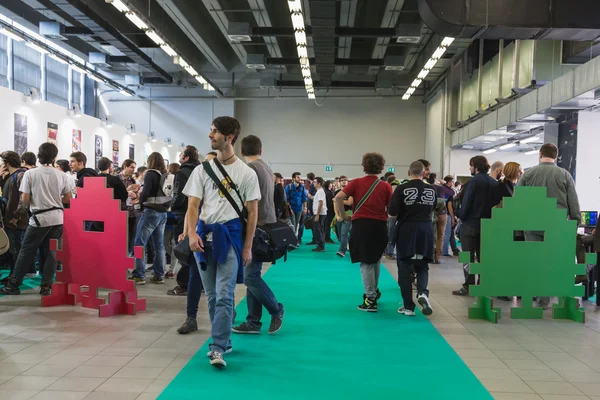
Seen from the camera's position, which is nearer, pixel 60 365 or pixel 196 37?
pixel 60 365

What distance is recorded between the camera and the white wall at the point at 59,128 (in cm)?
895

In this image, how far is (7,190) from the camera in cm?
603

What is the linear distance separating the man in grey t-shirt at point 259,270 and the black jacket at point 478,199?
8.37ft

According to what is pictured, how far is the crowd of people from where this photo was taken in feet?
10.9

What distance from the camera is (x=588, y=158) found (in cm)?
917

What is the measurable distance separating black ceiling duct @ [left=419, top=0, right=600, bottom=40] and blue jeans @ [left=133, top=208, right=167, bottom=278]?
13.7 ft

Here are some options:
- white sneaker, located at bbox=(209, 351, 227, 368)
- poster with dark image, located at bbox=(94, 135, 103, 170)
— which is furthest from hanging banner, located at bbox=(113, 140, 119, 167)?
white sneaker, located at bbox=(209, 351, 227, 368)

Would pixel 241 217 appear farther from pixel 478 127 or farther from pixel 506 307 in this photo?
pixel 478 127

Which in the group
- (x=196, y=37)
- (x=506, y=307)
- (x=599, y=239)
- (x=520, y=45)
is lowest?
(x=506, y=307)

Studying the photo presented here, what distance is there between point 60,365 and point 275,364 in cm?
135

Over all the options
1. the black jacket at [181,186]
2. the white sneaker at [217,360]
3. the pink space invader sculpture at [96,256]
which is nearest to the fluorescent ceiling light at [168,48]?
the black jacket at [181,186]

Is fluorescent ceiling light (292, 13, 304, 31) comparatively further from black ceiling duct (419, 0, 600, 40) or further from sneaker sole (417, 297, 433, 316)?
sneaker sole (417, 297, 433, 316)

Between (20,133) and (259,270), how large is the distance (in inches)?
283

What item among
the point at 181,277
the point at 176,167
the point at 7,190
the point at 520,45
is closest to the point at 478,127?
the point at 520,45
